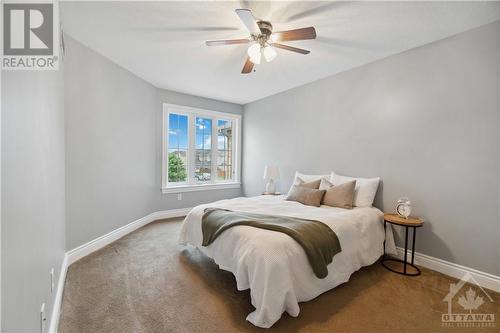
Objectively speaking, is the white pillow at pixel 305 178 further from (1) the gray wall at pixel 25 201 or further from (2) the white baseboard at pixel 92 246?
(1) the gray wall at pixel 25 201

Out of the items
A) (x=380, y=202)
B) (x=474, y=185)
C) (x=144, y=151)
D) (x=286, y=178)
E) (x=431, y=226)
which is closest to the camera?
(x=474, y=185)

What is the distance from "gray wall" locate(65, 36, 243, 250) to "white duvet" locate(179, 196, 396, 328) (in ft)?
4.03

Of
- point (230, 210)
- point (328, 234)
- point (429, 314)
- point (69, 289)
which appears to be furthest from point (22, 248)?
point (429, 314)

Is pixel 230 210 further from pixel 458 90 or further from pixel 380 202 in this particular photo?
pixel 458 90

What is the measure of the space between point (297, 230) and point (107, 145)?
279cm

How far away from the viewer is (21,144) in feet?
3.14

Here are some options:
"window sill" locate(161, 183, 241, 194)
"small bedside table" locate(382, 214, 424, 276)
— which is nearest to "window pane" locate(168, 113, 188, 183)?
"window sill" locate(161, 183, 241, 194)

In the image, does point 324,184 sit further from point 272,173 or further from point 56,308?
point 56,308

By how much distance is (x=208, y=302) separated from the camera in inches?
72.1

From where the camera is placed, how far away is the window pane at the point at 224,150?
511cm

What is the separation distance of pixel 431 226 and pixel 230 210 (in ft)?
7.54

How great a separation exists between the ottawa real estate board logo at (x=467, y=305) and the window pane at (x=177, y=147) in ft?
14.1

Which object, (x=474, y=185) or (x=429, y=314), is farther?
(x=474, y=185)

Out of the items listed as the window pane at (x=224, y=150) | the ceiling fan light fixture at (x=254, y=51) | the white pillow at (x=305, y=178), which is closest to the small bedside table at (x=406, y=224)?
the white pillow at (x=305, y=178)
